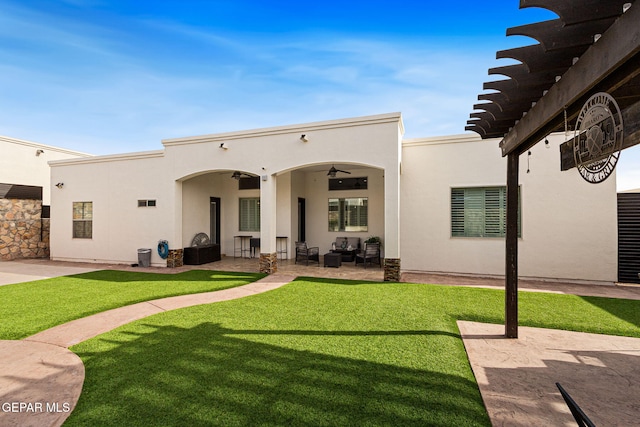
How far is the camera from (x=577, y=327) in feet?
15.6

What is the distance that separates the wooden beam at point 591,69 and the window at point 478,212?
5.97m

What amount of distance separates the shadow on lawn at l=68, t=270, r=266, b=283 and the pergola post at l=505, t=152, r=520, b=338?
6.13 metres

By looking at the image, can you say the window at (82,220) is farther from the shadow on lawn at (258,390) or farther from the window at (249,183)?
the shadow on lawn at (258,390)

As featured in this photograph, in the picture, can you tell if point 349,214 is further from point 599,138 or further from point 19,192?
point 19,192

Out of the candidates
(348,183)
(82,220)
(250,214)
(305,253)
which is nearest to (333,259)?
(305,253)

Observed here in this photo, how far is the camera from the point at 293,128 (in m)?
9.10

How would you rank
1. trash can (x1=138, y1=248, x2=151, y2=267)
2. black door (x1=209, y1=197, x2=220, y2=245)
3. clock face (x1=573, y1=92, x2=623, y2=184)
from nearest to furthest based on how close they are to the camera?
clock face (x1=573, y1=92, x2=623, y2=184), trash can (x1=138, y1=248, x2=151, y2=267), black door (x1=209, y1=197, x2=220, y2=245)

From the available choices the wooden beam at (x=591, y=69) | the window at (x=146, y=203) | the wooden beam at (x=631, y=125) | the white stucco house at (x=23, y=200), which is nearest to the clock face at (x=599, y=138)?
the wooden beam at (x=631, y=125)

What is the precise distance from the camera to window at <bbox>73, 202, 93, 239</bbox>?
12.0 metres

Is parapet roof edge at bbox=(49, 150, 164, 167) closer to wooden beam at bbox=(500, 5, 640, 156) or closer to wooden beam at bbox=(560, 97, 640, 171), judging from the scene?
wooden beam at bbox=(500, 5, 640, 156)

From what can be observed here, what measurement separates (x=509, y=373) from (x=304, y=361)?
7.63 feet

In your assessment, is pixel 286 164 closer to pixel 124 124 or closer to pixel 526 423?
pixel 526 423

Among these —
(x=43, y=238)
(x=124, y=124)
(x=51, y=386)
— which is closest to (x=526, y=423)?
(x=51, y=386)

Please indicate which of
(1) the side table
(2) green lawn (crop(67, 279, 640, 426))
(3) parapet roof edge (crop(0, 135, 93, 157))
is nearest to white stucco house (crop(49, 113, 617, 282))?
(1) the side table
